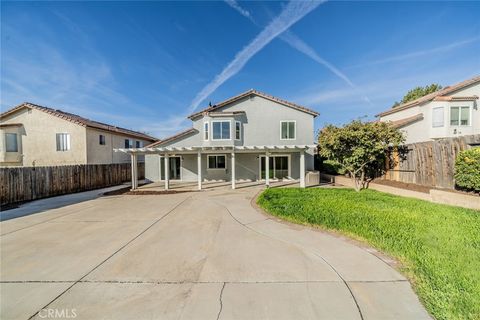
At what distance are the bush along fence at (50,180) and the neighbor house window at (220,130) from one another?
9.29 m

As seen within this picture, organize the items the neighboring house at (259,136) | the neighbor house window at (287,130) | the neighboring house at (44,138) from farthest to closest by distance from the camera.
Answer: the neighboring house at (44,138), the neighbor house window at (287,130), the neighboring house at (259,136)

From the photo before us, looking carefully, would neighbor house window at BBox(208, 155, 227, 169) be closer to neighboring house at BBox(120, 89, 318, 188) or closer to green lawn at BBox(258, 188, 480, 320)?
neighboring house at BBox(120, 89, 318, 188)

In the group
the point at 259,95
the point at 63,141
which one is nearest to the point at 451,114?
the point at 259,95

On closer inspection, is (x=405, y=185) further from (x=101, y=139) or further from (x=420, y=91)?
(x=420, y=91)

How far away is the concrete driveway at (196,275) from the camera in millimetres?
2705

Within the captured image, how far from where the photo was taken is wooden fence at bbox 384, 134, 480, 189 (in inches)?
320

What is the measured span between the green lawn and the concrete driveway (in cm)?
34

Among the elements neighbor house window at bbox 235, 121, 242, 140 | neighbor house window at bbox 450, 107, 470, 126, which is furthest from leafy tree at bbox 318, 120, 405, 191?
neighbor house window at bbox 450, 107, 470, 126

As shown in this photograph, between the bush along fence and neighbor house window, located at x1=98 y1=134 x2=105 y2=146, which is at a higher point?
neighbor house window, located at x1=98 y1=134 x2=105 y2=146

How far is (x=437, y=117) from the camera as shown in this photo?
17.1 meters

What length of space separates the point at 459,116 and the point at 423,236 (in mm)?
19013

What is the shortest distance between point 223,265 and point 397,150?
12.0m

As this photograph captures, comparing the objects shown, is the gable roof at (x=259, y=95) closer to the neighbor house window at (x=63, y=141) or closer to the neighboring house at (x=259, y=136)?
the neighboring house at (x=259, y=136)

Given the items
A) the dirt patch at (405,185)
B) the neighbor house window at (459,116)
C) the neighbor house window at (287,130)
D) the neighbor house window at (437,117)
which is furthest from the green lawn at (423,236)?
the neighbor house window at (459,116)
